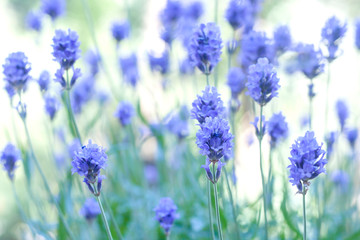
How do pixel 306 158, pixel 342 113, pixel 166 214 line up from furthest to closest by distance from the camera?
pixel 342 113, pixel 166 214, pixel 306 158

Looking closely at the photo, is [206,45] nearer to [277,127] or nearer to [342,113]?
[277,127]

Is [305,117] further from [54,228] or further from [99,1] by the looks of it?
[99,1]

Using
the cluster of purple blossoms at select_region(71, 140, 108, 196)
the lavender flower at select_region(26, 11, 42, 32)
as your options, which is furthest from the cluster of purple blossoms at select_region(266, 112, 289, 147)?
the lavender flower at select_region(26, 11, 42, 32)

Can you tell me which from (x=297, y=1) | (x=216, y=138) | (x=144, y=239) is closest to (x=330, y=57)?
(x=216, y=138)

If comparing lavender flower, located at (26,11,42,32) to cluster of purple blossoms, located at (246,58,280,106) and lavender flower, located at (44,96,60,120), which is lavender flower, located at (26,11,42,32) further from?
cluster of purple blossoms, located at (246,58,280,106)

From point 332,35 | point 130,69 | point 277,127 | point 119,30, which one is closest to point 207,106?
point 277,127

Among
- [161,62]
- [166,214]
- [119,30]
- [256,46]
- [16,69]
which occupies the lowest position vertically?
[166,214]

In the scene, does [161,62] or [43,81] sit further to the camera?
[161,62]
